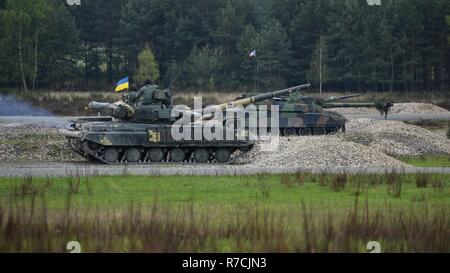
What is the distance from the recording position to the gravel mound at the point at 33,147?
114ft

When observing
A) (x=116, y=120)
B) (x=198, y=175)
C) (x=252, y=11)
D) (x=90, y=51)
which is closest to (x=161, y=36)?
(x=90, y=51)

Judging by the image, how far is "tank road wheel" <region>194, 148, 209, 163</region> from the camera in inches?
1372

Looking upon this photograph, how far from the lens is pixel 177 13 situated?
80.9 meters

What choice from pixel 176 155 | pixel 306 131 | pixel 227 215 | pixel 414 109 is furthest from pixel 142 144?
pixel 414 109

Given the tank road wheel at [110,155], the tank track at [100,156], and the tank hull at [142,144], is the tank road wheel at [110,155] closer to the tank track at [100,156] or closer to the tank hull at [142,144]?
the tank hull at [142,144]

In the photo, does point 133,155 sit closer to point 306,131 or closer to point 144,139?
point 144,139

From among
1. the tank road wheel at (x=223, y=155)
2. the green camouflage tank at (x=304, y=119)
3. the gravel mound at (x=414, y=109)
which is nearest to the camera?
the tank road wheel at (x=223, y=155)

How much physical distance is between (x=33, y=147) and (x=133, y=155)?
427cm

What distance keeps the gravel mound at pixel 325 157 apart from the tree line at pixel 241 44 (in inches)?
1529

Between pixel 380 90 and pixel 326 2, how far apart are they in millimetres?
8958

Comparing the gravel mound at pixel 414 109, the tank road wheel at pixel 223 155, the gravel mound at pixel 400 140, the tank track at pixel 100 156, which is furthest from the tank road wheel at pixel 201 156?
the gravel mound at pixel 414 109

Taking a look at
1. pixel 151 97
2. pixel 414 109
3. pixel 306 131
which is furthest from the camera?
pixel 414 109

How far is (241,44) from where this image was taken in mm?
77500

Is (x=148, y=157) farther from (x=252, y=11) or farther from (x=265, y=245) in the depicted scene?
(x=252, y=11)
